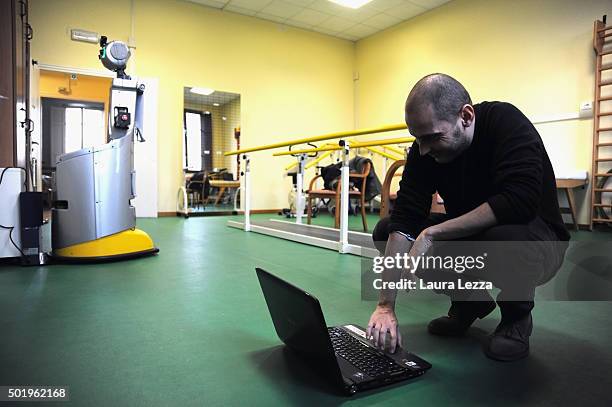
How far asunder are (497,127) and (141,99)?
2601mm

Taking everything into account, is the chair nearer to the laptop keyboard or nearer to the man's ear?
the laptop keyboard

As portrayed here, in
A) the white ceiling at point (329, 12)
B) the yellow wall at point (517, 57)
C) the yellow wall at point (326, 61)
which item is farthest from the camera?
the white ceiling at point (329, 12)

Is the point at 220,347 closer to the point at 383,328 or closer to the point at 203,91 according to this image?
the point at 383,328

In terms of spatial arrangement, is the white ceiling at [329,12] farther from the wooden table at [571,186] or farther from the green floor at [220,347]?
the green floor at [220,347]

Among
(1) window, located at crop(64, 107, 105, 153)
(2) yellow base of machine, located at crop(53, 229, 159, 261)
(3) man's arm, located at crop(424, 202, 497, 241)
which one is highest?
(1) window, located at crop(64, 107, 105, 153)

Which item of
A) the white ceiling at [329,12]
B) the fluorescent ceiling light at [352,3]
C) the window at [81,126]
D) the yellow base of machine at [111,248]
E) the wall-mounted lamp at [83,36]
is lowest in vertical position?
the yellow base of machine at [111,248]

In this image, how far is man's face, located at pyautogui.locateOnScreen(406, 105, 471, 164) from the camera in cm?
99

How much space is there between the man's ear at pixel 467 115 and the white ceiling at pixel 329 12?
5932 millimetres

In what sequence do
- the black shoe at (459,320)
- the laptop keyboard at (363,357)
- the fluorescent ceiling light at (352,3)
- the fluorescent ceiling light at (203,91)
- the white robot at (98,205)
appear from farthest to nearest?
1. the fluorescent ceiling light at (203,91)
2. the fluorescent ceiling light at (352,3)
3. the white robot at (98,205)
4. the black shoe at (459,320)
5. the laptop keyboard at (363,357)

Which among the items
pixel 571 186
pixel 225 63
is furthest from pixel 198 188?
pixel 571 186

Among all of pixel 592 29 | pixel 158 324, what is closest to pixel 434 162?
pixel 158 324

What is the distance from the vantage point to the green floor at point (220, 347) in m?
0.92

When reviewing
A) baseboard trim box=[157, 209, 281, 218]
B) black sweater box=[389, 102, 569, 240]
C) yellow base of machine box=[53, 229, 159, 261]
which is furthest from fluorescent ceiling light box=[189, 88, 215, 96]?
black sweater box=[389, 102, 569, 240]

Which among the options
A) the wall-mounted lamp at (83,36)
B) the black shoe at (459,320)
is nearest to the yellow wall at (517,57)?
the black shoe at (459,320)
